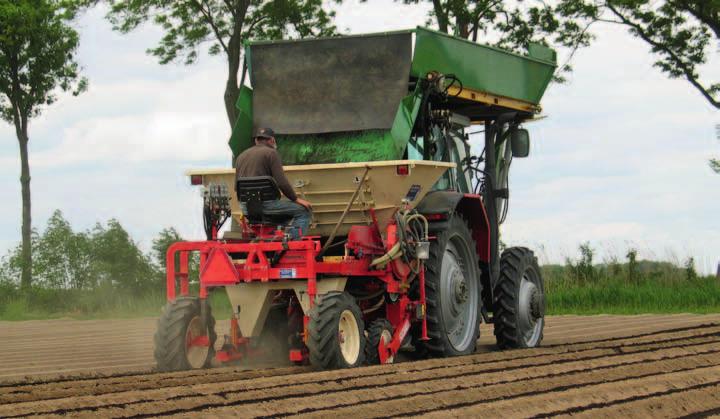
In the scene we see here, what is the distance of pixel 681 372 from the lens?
9961mm

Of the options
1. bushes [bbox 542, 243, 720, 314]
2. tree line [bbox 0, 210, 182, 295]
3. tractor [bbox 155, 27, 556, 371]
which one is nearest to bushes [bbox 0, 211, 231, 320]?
tree line [bbox 0, 210, 182, 295]

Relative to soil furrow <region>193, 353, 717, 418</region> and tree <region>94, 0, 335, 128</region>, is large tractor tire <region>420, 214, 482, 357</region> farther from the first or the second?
tree <region>94, 0, 335, 128</region>

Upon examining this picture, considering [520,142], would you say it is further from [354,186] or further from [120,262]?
[120,262]

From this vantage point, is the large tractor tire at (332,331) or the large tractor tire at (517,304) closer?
the large tractor tire at (332,331)

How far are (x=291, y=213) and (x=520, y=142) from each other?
14.8 feet

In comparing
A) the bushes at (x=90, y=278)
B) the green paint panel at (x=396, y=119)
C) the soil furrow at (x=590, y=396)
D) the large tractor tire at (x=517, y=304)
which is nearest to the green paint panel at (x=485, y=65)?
the green paint panel at (x=396, y=119)

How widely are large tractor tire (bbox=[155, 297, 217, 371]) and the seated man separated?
107 cm

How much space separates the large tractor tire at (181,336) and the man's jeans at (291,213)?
1.02 meters

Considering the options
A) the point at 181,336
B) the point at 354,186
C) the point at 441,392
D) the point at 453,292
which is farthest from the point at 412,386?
the point at 453,292

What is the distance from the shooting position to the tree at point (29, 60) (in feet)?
91.3

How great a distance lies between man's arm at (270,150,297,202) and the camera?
11086 millimetres

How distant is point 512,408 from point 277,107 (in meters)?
5.48

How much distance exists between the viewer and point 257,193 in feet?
36.5

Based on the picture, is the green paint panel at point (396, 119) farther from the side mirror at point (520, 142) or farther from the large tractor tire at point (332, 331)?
the large tractor tire at point (332, 331)
